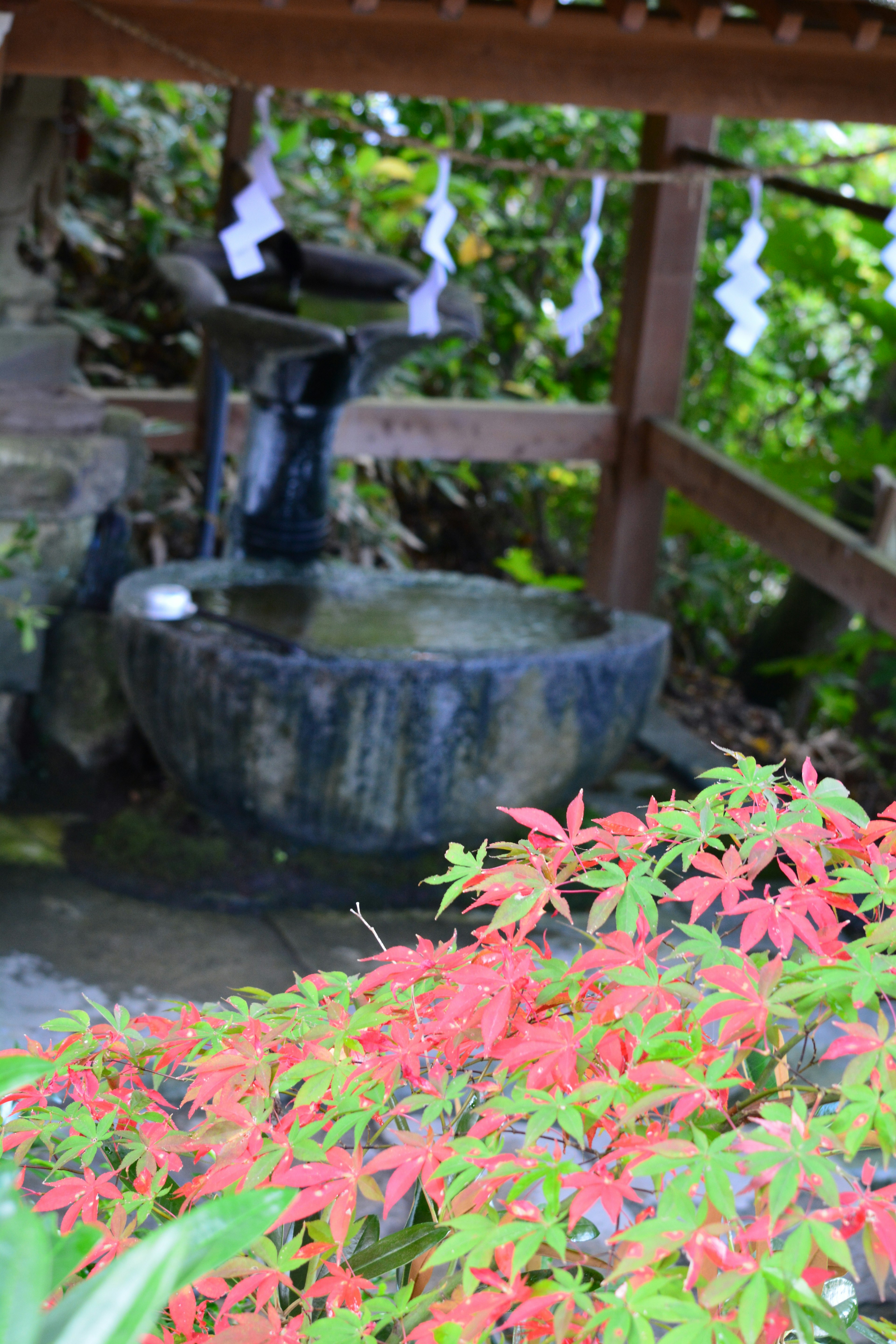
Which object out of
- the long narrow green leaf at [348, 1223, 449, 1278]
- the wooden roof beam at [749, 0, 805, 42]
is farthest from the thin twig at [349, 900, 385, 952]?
the wooden roof beam at [749, 0, 805, 42]

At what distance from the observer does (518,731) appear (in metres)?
3.19

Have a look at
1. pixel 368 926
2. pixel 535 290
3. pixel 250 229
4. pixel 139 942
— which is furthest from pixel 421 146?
pixel 535 290

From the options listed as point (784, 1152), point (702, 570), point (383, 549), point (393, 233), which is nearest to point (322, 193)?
point (393, 233)

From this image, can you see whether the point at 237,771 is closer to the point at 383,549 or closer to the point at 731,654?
the point at 383,549

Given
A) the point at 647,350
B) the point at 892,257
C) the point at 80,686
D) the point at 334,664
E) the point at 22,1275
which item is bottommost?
the point at 80,686

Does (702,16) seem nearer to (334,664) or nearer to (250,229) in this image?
(250,229)

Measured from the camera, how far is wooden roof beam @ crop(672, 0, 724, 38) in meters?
2.58

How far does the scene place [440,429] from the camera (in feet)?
14.4

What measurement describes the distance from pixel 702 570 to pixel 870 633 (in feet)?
4.35

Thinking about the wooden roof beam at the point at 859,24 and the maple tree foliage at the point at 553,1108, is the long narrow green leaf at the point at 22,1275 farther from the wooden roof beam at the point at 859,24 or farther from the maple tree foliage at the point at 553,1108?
the wooden roof beam at the point at 859,24

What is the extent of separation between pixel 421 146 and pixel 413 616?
1.24 m

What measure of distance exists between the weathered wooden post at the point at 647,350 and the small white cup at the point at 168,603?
1.76 m

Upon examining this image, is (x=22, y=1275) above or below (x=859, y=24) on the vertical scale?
below

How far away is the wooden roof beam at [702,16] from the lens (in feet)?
8.47
